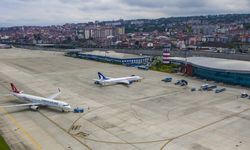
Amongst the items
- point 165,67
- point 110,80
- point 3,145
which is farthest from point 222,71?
point 3,145

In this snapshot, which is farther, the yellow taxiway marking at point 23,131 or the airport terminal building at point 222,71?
the airport terminal building at point 222,71

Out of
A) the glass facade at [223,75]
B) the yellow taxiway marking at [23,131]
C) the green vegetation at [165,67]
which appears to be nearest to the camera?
the yellow taxiway marking at [23,131]

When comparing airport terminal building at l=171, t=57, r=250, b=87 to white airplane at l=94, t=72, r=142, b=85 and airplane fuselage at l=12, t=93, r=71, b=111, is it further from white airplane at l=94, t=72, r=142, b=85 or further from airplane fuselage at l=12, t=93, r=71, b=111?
airplane fuselage at l=12, t=93, r=71, b=111

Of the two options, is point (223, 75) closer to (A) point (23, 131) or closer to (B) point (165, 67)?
(B) point (165, 67)

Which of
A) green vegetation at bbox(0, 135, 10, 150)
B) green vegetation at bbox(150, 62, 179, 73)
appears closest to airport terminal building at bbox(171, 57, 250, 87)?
green vegetation at bbox(150, 62, 179, 73)

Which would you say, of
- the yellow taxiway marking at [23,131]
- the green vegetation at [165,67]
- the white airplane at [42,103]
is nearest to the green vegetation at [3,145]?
the yellow taxiway marking at [23,131]

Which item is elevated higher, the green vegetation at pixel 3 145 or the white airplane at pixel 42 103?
the white airplane at pixel 42 103

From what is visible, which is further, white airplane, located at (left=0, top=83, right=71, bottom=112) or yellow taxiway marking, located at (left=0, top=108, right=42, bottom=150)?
white airplane, located at (left=0, top=83, right=71, bottom=112)

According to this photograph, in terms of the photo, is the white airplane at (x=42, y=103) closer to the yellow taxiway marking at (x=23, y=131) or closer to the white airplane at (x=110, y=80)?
the yellow taxiway marking at (x=23, y=131)
